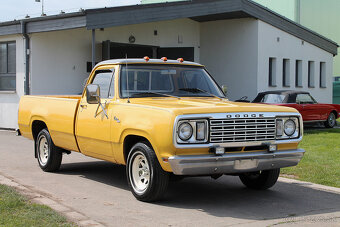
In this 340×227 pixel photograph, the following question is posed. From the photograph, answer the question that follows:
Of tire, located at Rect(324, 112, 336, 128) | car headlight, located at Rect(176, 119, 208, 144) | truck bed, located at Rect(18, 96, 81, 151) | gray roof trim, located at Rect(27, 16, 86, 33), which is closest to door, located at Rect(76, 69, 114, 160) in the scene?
truck bed, located at Rect(18, 96, 81, 151)

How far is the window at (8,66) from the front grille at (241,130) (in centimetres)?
1483

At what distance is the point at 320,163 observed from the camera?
36.6ft

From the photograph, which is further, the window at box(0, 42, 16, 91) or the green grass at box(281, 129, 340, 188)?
the window at box(0, 42, 16, 91)

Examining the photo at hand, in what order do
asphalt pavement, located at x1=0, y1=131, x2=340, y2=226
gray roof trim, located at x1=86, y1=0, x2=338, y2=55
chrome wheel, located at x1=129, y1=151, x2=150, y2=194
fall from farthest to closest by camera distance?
gray roof trim, located at x1=86, y1=0, x2=338, y2=55, chrome wheel, located at x1=129, y1=151, x2=150, y2=194, asphalt pavement, located at x1=0, y1=131, x2=340, y2=226

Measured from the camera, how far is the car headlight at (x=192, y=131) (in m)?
6.80

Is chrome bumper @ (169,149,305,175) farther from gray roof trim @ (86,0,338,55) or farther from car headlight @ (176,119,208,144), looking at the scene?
gray roof trim @ (86,0,338,55)

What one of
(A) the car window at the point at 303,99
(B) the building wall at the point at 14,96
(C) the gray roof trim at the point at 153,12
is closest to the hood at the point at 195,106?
(C) the gray roof trim at the point at 153,12

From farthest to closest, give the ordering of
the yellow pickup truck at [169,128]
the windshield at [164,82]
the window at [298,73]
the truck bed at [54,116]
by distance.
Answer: the window at [298,73] → the truck bed at [54,116] → the windshield at [164,82] → the yellow pickup truck at [169,128]

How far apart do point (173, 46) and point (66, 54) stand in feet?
17.9

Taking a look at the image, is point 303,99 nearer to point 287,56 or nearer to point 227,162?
point 287,56

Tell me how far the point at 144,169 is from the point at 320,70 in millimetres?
23535

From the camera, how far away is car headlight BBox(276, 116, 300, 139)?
7.52m

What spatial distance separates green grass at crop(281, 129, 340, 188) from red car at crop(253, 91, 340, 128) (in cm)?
267

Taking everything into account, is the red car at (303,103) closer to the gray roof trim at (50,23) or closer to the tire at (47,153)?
the gray roof trim at (50,23)
